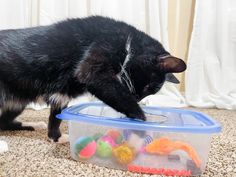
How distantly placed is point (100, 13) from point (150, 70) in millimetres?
1041

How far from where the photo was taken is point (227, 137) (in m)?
1.44

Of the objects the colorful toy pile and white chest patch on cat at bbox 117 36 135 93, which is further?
white chest patch on cat at bbox 117 36 135 93

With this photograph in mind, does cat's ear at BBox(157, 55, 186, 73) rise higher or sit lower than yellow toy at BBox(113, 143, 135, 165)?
higher

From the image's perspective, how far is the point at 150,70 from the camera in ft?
3.97

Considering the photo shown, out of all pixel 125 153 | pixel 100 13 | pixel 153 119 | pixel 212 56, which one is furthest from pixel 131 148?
pixel 212 56

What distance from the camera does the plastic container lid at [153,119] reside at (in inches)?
36.2

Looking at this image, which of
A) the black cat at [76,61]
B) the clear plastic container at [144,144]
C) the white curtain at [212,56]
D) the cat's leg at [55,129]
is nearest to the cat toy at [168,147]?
the clear plastic container at [144,144]

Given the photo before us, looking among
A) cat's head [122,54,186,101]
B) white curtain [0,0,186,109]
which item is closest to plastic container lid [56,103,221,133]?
cat's head [122,54,186,101]

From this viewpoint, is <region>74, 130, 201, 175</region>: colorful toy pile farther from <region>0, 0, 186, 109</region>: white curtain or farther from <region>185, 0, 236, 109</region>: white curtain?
<region>185, 0, 236, 109</region>: white curtain

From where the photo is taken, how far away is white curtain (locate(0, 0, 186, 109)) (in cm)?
204

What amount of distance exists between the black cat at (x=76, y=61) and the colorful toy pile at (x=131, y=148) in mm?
175

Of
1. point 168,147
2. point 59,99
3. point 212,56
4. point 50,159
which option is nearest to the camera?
point 168,147

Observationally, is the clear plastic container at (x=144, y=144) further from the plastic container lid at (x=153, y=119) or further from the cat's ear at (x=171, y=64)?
the cat's ear at (x=171, y=64)

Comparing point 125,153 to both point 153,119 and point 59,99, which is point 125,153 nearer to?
point 153,119
